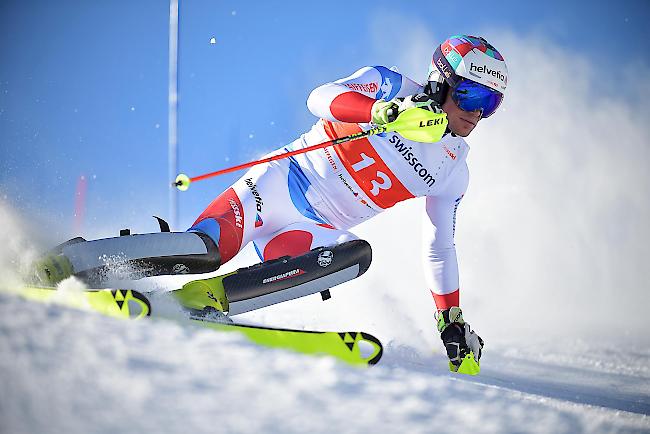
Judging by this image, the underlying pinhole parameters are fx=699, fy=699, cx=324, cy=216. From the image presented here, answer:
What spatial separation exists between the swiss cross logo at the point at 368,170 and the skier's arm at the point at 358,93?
0.65ft

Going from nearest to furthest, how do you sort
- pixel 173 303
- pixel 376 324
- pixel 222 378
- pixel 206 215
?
pixel 222 378
pixel 173 303
pixel 206 215
pixel 376 324

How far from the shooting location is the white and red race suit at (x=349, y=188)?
2650 mm

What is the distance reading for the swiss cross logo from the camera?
2764 mm

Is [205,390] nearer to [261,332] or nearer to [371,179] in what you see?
[261,332]

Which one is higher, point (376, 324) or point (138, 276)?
point (138, 276)

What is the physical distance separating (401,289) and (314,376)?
11.6ft

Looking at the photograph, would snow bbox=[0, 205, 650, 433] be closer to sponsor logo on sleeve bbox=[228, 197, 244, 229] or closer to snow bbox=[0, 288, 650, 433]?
snow bbox=[0, 288, 650, 433]

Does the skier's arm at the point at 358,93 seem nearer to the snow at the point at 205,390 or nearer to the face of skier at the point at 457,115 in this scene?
the face of skier at the point at 457,115

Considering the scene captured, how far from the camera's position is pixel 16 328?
1.39 m

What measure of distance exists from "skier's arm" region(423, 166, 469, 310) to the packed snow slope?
0.30 metres

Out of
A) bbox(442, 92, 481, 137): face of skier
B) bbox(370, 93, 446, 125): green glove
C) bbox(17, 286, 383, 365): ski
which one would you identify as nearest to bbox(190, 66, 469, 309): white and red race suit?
bbox(442, 92, 481, 137): face of skier

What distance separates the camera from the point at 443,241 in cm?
288

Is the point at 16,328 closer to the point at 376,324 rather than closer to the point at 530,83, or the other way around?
the point at 376,324

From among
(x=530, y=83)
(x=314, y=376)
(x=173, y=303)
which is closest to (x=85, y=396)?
(x=314, y=376)
